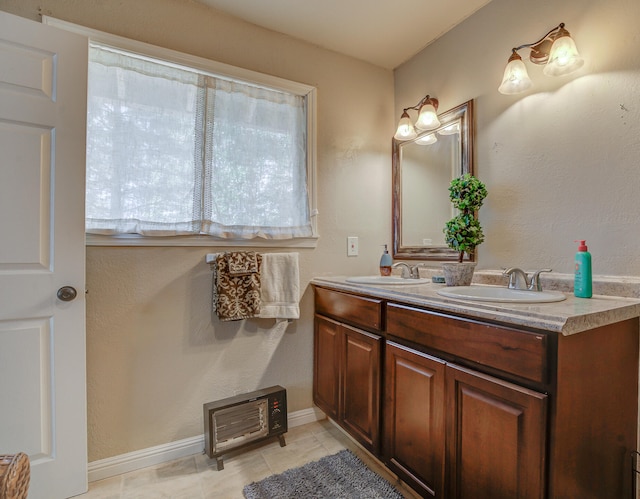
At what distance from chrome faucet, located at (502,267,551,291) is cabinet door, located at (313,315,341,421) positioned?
33.8 inches

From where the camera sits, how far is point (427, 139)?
2.02 m

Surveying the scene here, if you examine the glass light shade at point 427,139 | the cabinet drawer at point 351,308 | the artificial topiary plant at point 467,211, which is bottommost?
the cabinet drawer at point 351,308

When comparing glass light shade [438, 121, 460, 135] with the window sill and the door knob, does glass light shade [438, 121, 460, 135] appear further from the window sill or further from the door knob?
the door knob

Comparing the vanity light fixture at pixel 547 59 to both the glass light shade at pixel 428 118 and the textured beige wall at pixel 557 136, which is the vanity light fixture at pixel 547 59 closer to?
the textured beige wall at pixel 557 136

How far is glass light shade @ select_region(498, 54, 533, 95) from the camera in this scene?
4.81 feet

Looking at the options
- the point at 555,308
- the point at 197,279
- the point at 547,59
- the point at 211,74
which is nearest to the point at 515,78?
the point at 547,59

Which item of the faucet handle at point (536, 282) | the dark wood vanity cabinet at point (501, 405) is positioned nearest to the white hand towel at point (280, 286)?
the dark wood vanity cabinet at point (501, 405)

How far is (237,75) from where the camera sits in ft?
5.91

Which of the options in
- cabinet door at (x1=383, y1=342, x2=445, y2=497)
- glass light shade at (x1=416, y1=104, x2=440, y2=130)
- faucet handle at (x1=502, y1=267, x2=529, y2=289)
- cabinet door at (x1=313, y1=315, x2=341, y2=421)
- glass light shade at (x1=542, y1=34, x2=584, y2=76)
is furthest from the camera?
glass light shade at (x1=416, y1=104, x2=440, y2=130)

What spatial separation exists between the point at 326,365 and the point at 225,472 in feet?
2.35

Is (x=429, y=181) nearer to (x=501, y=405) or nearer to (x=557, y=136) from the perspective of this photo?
(x=557, y=136)

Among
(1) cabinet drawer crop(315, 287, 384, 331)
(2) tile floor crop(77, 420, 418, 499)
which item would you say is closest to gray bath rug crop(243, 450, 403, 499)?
(2) tile floor crop(77, 420, 418, 499)

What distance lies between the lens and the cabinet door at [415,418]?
1.16 meters

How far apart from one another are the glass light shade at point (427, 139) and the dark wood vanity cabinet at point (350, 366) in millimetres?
1111
